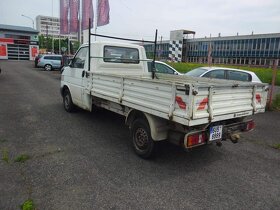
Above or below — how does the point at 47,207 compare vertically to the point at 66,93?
below

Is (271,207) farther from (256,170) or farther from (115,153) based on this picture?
(115,153)

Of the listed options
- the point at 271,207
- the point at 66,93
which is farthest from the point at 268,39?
the point at 271,207

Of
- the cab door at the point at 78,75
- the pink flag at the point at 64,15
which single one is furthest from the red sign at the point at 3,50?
the cab door at the point at 78,75

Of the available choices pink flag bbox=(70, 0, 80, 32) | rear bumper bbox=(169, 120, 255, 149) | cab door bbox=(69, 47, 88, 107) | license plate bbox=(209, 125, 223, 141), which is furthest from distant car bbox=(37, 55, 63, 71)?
license plate bbox=(209, 125, 223, 141)

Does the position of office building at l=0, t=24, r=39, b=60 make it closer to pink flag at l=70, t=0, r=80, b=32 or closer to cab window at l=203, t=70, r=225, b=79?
pink flag at l=70, t=0, r=80, b=32

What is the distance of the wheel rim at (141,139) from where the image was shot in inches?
168

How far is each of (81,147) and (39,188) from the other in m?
1.55

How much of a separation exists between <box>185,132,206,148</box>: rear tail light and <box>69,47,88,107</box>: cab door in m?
3.51

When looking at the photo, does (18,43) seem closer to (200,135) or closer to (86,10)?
(86,10)

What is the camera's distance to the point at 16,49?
4628 cm

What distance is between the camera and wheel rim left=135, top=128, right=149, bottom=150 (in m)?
4.28

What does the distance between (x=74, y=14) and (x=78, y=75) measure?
1840 cm

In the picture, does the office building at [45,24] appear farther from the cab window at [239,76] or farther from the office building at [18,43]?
the cab window at [239,76]

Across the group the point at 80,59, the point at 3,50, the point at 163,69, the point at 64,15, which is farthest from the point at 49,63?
the point at 3,50
